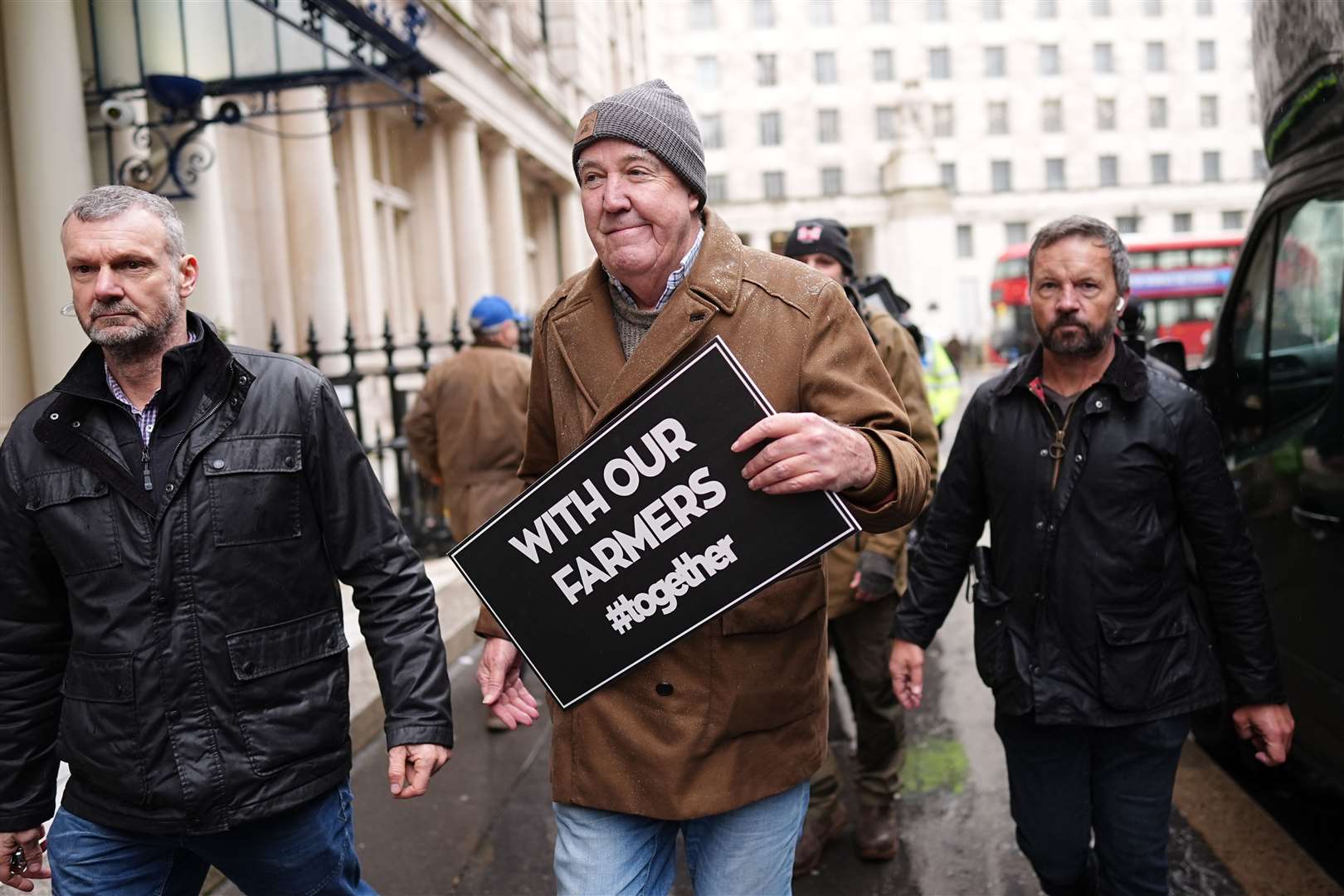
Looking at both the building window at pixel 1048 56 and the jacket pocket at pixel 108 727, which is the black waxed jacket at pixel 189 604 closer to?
the jacket pocket at pixel 108 727

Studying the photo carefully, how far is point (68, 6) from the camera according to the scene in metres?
6.12

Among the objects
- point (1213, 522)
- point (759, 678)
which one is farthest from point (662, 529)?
point (1213, 522)

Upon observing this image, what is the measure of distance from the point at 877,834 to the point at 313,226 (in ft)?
27.6

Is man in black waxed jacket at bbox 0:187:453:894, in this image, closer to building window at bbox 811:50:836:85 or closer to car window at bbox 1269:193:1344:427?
car window at bbox 1269:193:1344:427

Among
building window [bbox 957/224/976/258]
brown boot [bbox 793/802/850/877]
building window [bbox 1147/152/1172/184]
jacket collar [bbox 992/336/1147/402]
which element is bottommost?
brown boot [bbox 793/802/850/877]

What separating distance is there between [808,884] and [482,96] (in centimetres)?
Result: 1449

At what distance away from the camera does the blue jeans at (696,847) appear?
101 inches

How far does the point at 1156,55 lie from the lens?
66.6 m

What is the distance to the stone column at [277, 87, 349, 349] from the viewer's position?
11.1 m

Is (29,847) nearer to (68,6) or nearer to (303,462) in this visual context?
(303,462)

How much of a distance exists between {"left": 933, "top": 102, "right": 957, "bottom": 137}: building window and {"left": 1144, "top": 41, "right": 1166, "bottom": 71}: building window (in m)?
10.4

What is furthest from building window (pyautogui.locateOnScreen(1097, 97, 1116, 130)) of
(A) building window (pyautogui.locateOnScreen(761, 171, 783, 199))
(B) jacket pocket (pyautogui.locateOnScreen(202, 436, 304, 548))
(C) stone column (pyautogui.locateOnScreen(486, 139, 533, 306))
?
(B) jacket pocket (pyautogui.locateOnScreen(202, 436, 304, 548))

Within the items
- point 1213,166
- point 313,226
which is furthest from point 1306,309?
point 1213,166

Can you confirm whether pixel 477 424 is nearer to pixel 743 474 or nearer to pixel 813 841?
pixel 813 841
